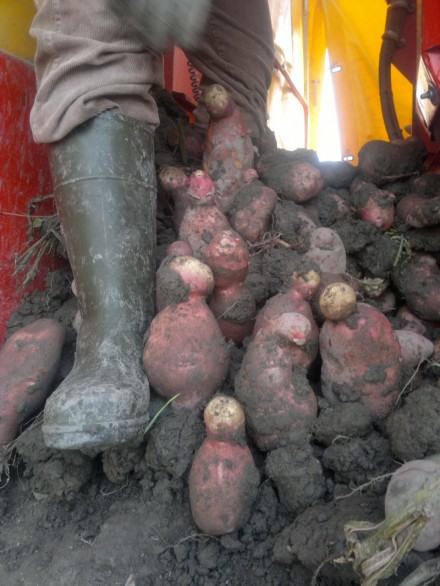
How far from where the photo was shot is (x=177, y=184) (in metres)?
1.63

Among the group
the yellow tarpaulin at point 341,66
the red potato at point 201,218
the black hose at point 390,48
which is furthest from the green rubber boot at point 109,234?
the yellow tarpaulin at point 341,66

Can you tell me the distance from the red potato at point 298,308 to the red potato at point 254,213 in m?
0.28

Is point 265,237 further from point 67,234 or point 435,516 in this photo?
point 435,516

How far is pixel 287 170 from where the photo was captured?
170cm

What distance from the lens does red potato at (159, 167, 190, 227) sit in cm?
162

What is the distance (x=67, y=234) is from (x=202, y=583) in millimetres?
872

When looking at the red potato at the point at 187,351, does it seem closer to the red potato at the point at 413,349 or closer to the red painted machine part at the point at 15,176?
the red potato at the point at 413,349

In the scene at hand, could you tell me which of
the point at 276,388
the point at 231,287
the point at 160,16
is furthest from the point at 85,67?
the point at 276,388

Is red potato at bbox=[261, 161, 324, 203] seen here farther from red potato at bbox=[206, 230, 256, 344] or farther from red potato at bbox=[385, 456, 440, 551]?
red potato at bbox=[385, 456, 440, 551]

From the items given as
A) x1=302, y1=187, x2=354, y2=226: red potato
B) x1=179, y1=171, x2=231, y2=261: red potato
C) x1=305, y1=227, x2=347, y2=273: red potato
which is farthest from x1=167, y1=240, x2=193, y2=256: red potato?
x1=302, y1=187, x2=354, y2=226: red potato

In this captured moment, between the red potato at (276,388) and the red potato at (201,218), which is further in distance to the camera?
the red potato at (201,218)

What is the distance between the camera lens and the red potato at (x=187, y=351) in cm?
120

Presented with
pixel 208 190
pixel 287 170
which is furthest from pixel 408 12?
pixel 208 190

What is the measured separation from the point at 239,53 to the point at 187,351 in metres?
1.29
